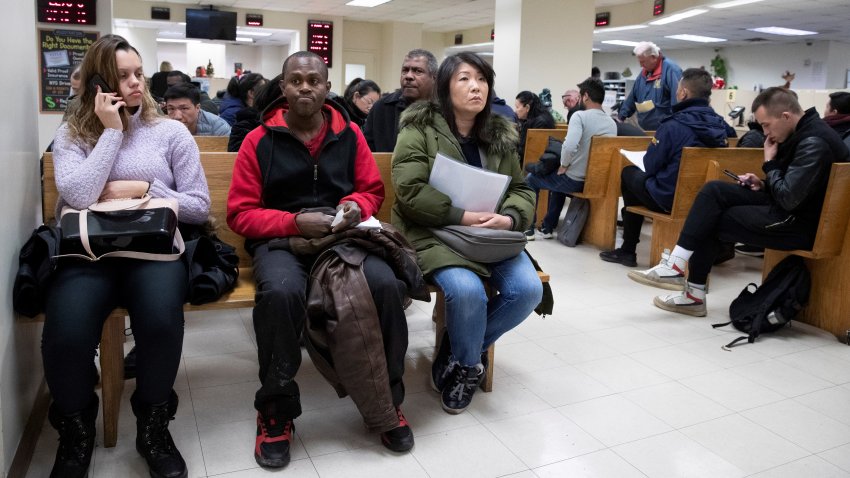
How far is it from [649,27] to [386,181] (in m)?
11.8

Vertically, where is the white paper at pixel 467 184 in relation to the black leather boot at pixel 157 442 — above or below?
above

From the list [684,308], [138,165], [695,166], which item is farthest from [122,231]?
[695,166]

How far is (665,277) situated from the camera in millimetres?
4012

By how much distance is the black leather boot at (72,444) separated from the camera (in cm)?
182

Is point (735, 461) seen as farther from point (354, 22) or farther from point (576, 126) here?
point (354, 22)

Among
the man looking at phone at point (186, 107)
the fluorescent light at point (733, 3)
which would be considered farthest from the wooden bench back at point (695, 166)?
the fluorescent light at point (733, 3)

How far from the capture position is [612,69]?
2189 cm

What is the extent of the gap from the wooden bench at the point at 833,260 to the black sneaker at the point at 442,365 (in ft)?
6.23

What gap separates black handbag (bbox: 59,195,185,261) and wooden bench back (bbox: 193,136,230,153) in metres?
1.58

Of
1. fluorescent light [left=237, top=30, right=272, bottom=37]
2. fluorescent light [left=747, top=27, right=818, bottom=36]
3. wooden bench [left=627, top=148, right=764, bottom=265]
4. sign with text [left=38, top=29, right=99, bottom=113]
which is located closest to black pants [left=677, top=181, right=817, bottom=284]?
wooden bench [left=627, top=148, right=764, bottom=265]

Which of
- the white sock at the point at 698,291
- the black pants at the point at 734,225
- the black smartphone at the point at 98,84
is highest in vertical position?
the black smartphone at the point at 98,84

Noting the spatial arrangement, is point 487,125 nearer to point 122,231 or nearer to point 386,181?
point 386,181

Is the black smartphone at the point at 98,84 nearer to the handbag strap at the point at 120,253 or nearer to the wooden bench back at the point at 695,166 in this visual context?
the handbag strap at the point at 120,253

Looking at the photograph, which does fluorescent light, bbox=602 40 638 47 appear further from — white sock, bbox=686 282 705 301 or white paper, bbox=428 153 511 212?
white paper, bbox=428 153 511 212
